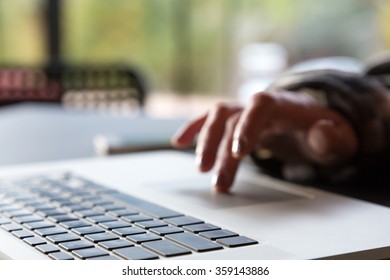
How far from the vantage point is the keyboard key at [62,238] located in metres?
0.38

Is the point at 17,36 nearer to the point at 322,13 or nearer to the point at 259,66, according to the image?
the point at 259,66

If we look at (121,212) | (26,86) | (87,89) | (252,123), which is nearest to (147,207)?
(121,212)

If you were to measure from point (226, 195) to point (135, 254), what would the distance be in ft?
0.60

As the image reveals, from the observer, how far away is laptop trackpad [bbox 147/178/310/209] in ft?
1.64

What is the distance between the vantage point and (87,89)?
1.87 meters

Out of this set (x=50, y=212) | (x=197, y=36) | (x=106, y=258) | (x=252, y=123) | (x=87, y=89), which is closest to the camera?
(x=106, y=258)

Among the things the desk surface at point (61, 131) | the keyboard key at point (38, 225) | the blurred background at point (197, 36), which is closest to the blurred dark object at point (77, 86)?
the desk surface at point (61, 131)

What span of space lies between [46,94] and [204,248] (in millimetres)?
1452

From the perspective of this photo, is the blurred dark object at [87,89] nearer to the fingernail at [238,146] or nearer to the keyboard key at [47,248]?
the fingernail at [238,146]

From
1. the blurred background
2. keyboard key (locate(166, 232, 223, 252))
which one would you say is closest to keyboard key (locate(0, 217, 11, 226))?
keyboard key (locate(166, 232, 223, 252))

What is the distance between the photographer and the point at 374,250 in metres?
0.37

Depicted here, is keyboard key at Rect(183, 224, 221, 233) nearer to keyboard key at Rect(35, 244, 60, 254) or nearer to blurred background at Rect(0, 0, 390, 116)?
keyboard key at Rect(35, 244, 60, 254)

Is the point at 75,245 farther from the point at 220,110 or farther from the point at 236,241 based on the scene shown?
the point at 220,110
